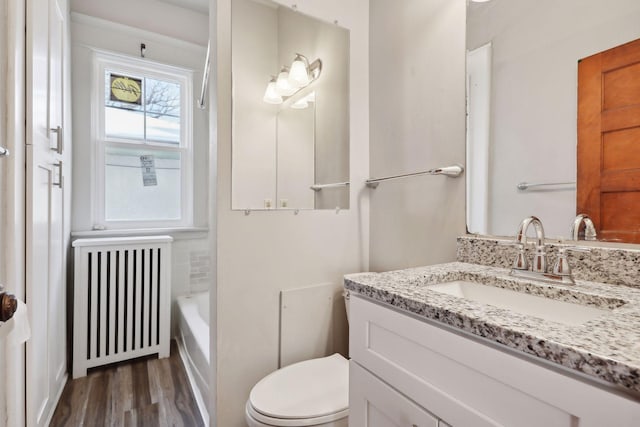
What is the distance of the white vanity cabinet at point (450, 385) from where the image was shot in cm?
43

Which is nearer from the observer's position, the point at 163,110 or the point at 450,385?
the point at 450,385

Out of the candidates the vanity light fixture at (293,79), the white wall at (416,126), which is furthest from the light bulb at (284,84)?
the white wall at (416,126)

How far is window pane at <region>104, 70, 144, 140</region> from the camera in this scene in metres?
2.34

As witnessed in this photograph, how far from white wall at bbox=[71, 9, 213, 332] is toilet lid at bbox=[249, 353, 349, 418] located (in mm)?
1615

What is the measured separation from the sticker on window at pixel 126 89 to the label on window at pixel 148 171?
473 millimetres

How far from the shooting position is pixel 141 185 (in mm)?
2457

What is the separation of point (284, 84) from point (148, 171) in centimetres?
161

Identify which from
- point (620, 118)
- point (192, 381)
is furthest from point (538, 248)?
point (192, 381)

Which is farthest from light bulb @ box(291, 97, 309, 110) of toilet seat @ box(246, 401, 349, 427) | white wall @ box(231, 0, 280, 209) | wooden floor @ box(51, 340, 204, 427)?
wooden floor @ box(51, 340, 204, 427)

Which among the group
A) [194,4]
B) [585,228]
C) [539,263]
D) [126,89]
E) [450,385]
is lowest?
[450,385]

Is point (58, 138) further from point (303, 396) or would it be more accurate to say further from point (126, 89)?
point (303, 396)

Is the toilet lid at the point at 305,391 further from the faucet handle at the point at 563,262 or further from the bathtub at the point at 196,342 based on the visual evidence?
the faucet handle at the point at 563,262

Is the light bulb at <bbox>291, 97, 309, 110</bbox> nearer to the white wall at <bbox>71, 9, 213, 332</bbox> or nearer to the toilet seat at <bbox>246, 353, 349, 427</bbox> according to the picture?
the toilet seat at <bbox>246, 353, 349, 427</bbox>

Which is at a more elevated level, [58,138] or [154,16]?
[154,16]
